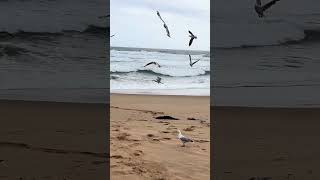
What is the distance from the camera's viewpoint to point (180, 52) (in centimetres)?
1608

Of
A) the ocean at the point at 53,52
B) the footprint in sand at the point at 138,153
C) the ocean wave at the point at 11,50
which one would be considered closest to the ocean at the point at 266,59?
the ocean at the point at 53,52

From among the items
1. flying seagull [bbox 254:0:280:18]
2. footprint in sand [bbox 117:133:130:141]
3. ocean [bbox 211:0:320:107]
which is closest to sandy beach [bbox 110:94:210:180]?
footprint in sand [bbox 117:133:130:141]

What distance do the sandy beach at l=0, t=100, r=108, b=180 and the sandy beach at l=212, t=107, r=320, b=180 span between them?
2.06 feet

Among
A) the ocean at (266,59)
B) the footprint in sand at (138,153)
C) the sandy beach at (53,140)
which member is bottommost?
the footprint in sand at (138,153)

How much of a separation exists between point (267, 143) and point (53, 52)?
48.7 inches

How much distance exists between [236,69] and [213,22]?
0.27 m

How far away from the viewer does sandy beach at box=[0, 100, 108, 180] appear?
229cm

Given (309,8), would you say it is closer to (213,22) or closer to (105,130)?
(213,22)

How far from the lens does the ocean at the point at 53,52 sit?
7.50 ft

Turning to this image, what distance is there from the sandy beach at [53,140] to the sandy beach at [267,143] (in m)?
0.63

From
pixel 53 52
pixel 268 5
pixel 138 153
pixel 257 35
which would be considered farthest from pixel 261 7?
pixel 138 153

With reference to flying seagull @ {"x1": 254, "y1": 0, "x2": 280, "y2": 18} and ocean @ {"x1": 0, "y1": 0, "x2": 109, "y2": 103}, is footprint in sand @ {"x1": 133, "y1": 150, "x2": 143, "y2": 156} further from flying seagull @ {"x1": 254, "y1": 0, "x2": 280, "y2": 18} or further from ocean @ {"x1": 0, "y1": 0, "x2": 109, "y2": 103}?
flying seagull @ {"x1": 254, "y1": 0, "x2": 280, "y2": 18}

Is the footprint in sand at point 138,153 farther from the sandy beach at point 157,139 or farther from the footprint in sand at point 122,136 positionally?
the footprint in sand at point 122,136

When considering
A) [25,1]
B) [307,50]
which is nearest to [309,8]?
[307,50]
